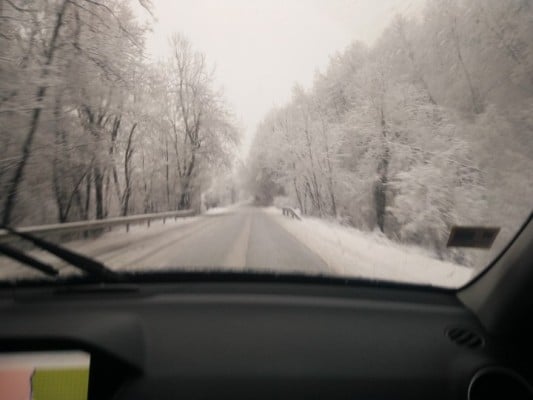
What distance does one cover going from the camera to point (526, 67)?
2.73m

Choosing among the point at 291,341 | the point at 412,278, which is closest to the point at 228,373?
the point at 291,341

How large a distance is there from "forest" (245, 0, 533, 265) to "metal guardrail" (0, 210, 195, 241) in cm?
143

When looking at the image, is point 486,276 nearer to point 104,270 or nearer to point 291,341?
point 291,341

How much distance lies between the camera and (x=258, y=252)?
3688 mm

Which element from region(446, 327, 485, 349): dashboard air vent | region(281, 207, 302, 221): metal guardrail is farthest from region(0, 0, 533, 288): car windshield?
region(281, 207, 302, 221): metal guardrail

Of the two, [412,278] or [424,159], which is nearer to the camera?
[412,278]

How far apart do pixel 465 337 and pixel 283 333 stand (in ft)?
3.66

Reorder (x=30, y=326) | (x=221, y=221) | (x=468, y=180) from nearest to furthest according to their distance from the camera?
(x=30, y=326)
(x=468, y=180)
(x=221, y=221)

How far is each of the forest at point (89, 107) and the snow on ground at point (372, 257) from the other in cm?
189

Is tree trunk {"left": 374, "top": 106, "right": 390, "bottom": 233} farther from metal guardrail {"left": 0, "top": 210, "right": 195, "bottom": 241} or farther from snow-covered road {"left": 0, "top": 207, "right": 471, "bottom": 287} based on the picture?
metal guardrail {"left": 0, "top": 210, "right": 195, "bottom": 241}

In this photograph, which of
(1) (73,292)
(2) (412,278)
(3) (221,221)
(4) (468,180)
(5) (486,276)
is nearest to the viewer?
(1) (73,292)

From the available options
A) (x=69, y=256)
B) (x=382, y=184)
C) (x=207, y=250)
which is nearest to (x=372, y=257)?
(x=382, y=184)

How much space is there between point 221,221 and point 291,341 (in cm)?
368

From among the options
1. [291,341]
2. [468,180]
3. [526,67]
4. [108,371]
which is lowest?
[108,371]
